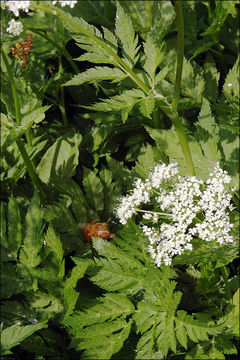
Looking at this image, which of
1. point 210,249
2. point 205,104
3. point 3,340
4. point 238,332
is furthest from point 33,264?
point 205,104

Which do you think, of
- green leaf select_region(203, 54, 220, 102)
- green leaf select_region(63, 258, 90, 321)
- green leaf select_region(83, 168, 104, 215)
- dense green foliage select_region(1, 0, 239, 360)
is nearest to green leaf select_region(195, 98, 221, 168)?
dense green foliage select_region(1, 0, 239, 360)

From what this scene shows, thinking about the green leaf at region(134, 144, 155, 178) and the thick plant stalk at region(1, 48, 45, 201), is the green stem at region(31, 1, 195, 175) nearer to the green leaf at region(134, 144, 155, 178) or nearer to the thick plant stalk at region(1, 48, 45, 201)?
the green leaf at region(134, 144, 155, 178)

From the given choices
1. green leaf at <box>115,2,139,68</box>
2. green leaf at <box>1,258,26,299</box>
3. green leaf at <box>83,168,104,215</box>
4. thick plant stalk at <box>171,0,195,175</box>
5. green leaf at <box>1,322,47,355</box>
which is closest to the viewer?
thick plant stalk at <box>171,0,195,175</box>

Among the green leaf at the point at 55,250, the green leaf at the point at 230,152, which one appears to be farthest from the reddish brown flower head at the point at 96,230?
the green leaf at the point at 230,152

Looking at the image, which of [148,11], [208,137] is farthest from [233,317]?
[148,11]

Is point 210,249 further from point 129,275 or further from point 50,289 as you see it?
point 50,289

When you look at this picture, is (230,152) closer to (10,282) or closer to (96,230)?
(96,230)

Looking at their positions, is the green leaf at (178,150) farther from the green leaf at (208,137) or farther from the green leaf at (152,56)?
the green leaf at (152,56)
